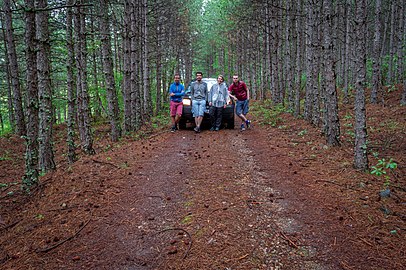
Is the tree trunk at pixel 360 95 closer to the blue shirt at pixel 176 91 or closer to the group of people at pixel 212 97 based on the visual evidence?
the group of people at pixel 212 97

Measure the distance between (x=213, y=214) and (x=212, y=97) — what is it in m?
7.59

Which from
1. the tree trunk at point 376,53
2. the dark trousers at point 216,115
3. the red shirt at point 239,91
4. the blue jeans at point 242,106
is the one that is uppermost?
the tree trunk at point 376,53

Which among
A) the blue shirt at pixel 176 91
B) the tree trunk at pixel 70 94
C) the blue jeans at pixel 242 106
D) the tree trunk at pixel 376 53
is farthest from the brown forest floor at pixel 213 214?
the tree trunk at pixel 376 53

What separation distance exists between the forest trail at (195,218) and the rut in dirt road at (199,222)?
1 centimetres

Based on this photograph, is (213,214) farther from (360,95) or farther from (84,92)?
(84,92)

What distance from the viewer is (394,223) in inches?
145

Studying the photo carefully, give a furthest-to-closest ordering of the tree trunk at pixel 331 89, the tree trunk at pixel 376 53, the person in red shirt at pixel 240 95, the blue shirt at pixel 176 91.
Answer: the tree trunk at pixel 376 53 < the blue shirt at pixel 176 91 < the person in red shirt at pixel 240 95 < the tree trunk at pixel 331 89

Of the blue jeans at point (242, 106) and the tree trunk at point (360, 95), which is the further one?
the blue jeans at point (242, 106)

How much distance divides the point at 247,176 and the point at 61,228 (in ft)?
11.9

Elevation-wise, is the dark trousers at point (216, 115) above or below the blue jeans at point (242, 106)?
below

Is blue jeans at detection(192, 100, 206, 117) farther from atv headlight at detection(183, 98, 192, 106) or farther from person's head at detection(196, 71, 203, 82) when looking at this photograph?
person's head at detection(196, 71, 203, 82)

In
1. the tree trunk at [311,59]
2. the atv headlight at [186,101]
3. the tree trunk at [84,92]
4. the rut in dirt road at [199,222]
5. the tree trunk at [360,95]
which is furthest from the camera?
the atv headlight at [186,101]

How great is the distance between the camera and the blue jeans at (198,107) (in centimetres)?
1122

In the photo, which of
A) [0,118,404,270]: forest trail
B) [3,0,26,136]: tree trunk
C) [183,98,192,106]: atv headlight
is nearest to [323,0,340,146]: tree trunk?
Answer: [0,118,404,270]: forest trail
